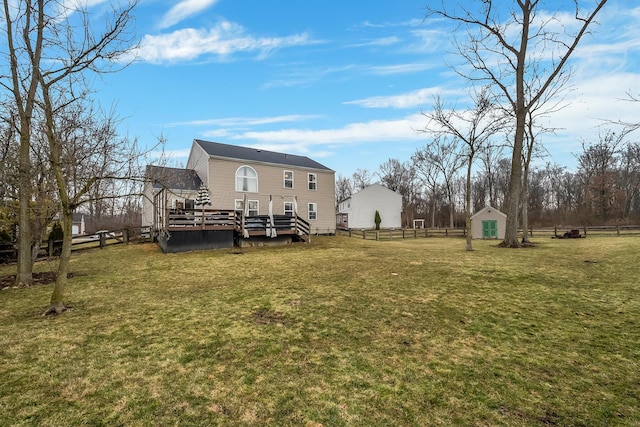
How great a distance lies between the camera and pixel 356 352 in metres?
3.93

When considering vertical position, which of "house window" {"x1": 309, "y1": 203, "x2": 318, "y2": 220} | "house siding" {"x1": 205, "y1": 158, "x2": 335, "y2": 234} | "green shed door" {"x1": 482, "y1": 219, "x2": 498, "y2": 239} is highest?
"house siding" {"x1": 205, "y1": 158, "x2": 335, "y2": 234}

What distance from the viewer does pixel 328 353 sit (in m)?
3.90

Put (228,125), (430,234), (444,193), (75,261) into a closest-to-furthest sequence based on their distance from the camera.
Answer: (75,261) < (228,125) < (430,234) < (444,193)

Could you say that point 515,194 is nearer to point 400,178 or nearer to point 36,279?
point 36,279

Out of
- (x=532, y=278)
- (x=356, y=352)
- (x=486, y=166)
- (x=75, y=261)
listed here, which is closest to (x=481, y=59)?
(x=532, y=278)

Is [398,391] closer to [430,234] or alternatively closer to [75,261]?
[75,261]

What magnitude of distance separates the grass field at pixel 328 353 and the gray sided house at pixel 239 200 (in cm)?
658

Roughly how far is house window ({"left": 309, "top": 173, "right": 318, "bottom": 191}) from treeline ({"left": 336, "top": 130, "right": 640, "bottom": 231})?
1366 cm

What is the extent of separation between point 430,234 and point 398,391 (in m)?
26.8

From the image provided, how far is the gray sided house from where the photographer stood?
14.0m

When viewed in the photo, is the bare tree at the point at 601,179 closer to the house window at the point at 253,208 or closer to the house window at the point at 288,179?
the house window at the point at 288,179

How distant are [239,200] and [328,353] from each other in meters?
18.0

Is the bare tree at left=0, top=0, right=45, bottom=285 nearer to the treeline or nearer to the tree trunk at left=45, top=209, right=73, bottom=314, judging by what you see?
the tree trunk at left=45, top=209, right=73, bottom=314

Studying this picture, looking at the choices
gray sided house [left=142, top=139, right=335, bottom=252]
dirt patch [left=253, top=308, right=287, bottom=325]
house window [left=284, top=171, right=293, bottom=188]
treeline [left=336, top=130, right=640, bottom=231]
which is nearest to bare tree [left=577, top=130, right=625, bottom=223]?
treeline [left=336, top=130, right=640, bottom=231]
